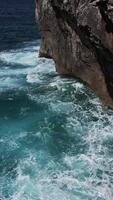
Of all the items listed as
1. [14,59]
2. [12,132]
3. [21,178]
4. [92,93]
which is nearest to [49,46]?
[14,59]

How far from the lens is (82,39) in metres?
33.9

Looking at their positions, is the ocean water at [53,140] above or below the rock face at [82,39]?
below

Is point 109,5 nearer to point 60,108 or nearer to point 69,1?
point 69,1

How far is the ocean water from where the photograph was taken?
77.8ft

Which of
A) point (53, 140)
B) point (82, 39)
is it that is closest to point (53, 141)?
point (53, 140)

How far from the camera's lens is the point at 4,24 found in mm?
66312

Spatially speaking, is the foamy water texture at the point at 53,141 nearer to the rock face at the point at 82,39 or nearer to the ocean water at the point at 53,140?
the ocean water at the point at 53,140

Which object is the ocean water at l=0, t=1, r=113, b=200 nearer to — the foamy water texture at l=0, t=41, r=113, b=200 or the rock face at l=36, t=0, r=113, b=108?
the foamy water texture at l=0, t=41, r=113, b=200

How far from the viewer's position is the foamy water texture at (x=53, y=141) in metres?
23.7

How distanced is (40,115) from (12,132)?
10.8 feet

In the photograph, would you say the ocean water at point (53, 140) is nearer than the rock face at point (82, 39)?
Yes

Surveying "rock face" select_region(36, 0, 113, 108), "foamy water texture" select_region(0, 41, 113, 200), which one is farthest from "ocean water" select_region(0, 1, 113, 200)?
"rock face" select_region(36, 0, 113, 108)

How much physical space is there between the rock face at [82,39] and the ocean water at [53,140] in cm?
149

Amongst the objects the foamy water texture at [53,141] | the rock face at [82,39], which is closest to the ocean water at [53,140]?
the foamy water texture at [53,141]
